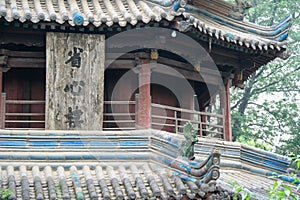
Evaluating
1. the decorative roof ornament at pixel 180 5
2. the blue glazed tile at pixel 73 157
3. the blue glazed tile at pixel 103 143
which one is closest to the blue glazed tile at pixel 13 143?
the blue glazed tile at pixel 73 157

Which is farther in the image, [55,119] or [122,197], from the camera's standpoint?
[55,119]

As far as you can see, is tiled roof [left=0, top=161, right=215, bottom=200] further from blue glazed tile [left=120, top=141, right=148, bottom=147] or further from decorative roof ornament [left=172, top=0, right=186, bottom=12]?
decorative roof ornament [left=172, top=0, right=186, bottom=12]

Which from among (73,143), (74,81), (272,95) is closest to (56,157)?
(73,143)

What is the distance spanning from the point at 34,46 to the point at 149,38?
1850 mm

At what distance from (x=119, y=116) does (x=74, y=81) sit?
4.34 ft

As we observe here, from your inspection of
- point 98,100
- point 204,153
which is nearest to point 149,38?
point 98,100

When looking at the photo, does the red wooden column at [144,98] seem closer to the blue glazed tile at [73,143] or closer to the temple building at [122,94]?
the temple building at [122,94]

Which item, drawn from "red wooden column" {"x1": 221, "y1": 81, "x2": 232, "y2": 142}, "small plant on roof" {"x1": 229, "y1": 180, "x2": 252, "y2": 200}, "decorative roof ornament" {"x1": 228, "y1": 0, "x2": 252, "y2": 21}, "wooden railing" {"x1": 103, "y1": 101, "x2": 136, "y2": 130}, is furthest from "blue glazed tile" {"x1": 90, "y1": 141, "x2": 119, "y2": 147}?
"decorative roof ornament" {"x1": 228, "y1": 0, "x2": 252, "y2": 21}

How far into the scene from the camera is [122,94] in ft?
37.8

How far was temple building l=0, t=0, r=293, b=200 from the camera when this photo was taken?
8.92 metres

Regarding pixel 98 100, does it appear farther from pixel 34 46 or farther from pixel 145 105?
pixel 34 46

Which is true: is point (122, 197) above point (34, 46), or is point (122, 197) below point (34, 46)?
below

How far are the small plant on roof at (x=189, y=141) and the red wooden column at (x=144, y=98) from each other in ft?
5.79

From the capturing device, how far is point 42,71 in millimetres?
11398
